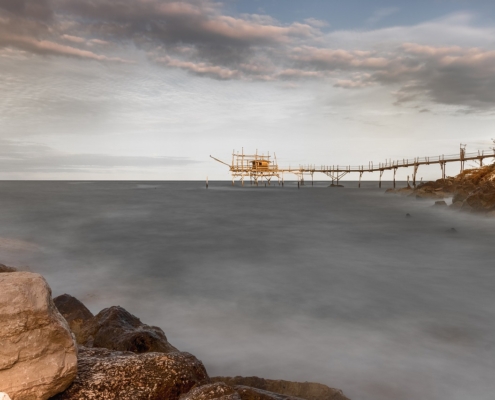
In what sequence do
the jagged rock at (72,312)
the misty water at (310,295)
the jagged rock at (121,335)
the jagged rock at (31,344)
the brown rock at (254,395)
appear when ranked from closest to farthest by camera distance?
the jagged rock at (31,344), the brown rock at (254,395), the jagged rock at (121,335), the misty water at (310,295), the jagged rock at (72,312)

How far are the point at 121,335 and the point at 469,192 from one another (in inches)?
1250

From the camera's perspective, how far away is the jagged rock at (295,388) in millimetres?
4410

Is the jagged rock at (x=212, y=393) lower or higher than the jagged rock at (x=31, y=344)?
lower

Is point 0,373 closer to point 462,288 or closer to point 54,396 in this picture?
point 54,396

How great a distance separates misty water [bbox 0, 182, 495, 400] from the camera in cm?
590

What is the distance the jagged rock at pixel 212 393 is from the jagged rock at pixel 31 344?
974 millimetres

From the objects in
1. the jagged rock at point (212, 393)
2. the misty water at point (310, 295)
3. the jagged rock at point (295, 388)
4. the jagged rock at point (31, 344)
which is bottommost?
the misty water at point (310, 295)

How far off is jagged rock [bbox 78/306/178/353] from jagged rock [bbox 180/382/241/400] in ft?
5.13

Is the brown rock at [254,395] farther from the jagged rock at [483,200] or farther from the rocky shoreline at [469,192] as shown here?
the jagged rock at [483,200]

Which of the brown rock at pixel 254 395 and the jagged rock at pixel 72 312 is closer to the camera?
the brown rock at pixel 254 395

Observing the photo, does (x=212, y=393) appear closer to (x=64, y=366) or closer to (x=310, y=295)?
(x=64, y=366)

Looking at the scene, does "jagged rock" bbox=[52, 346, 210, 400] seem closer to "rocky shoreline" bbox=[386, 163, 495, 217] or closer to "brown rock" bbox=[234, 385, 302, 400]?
"brown rock" bbox=[234, 385, 302, 400]

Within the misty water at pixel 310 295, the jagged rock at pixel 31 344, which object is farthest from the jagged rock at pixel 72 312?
the jagged rock at pixel 31 344

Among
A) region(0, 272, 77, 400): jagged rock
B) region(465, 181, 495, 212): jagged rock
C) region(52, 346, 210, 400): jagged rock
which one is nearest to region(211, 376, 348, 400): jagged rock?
region(52, 346, 210, 400): jagged rock
